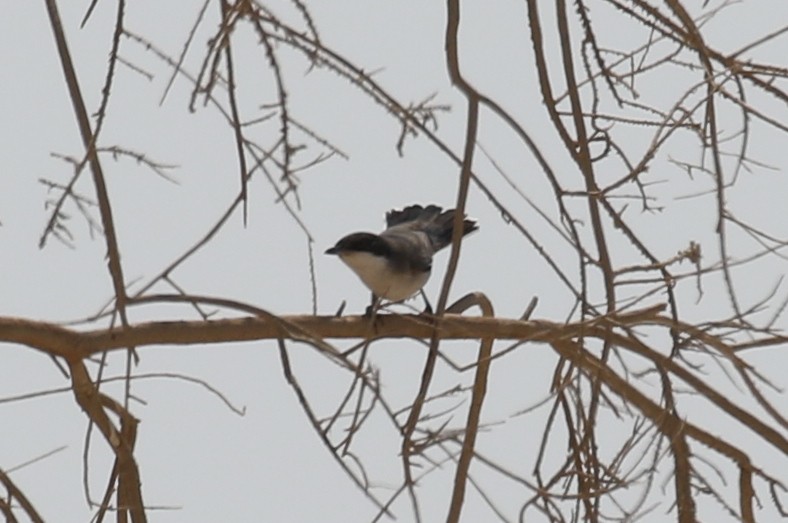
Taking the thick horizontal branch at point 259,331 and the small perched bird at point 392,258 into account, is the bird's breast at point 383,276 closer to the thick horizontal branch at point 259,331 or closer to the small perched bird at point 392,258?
the small perched bird at point 392,258

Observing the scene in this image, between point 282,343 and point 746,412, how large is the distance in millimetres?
834

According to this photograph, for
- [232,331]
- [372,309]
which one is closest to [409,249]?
[372,309]

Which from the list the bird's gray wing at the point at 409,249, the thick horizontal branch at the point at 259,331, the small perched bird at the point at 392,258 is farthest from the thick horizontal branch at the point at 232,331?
the bird's gray wing at the point at 409,249

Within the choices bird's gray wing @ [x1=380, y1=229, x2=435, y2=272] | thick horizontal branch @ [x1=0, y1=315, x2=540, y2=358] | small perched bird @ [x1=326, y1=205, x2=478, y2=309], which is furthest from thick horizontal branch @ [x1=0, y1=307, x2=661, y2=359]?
bird's gray wing @ [x1=380, y1=229, x2=435, y2=272]

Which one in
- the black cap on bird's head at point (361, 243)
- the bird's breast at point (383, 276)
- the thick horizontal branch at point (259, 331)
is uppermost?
the black cap on bird's head at point (361, 243)

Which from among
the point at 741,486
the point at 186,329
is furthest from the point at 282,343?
the point at 741,486

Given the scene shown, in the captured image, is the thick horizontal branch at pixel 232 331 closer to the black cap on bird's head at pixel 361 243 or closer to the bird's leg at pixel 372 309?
the bird's leg at pixel 372 309

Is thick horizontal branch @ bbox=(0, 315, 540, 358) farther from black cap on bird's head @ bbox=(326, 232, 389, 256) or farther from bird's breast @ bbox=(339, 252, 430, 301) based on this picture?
black cap on bird's head @ bbox=(326, 232, 389, 256)

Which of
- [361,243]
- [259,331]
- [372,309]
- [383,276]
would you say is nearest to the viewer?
[259,331]

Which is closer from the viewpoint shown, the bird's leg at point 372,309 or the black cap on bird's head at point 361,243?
the bird's leg at point 372,309

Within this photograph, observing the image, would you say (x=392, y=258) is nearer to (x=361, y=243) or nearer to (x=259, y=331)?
(x=361, y=243)

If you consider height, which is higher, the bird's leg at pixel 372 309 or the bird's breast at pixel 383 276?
the bird's breast at pixel 383 276

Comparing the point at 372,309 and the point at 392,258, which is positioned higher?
the point at 392,258

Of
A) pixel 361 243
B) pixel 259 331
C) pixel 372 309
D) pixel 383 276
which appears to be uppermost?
pixel 361 243
